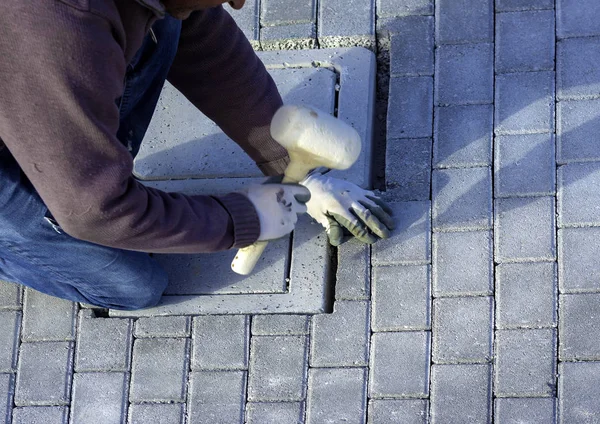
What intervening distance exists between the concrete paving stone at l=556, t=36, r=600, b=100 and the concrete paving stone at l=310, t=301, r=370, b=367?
120cm

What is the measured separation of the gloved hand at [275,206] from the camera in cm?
298

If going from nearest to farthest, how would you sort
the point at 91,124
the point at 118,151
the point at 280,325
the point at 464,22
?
the point at 91,124 < the point at 118,151 < the point at 280,325 < the point at 464,22

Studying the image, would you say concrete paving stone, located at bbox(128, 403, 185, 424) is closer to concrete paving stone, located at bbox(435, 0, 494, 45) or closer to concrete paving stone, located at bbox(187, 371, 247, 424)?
concrete paving stone, located at bbox(187, 371, 247, 424)

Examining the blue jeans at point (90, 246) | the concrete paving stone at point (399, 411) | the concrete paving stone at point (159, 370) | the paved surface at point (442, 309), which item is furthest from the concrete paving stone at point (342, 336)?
the blue jeans at point (90, 246)

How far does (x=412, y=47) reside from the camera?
3.66 meters

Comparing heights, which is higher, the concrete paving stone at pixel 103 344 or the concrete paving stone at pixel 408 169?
the concrete paving stone at pixel 408 169

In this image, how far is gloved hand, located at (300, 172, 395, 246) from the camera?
321 centimetres

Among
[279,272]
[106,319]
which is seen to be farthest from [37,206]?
[279,272]

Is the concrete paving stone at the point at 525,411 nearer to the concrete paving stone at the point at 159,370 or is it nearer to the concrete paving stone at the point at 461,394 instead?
the concrete paving stone at the point at 461,394

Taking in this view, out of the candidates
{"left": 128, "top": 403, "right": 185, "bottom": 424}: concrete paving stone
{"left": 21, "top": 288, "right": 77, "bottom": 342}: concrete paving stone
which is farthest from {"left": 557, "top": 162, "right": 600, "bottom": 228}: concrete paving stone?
{"left": 21, "top": 288, "right": 77, "bottom": 342}: concrete paving stone

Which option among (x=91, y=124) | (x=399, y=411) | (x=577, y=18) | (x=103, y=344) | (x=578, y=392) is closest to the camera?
(x=91, y=124)

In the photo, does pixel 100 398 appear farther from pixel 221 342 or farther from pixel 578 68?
pixel 578 68

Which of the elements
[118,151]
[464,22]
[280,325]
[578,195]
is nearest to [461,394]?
[280,325]

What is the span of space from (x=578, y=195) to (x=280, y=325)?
124 centimetres
